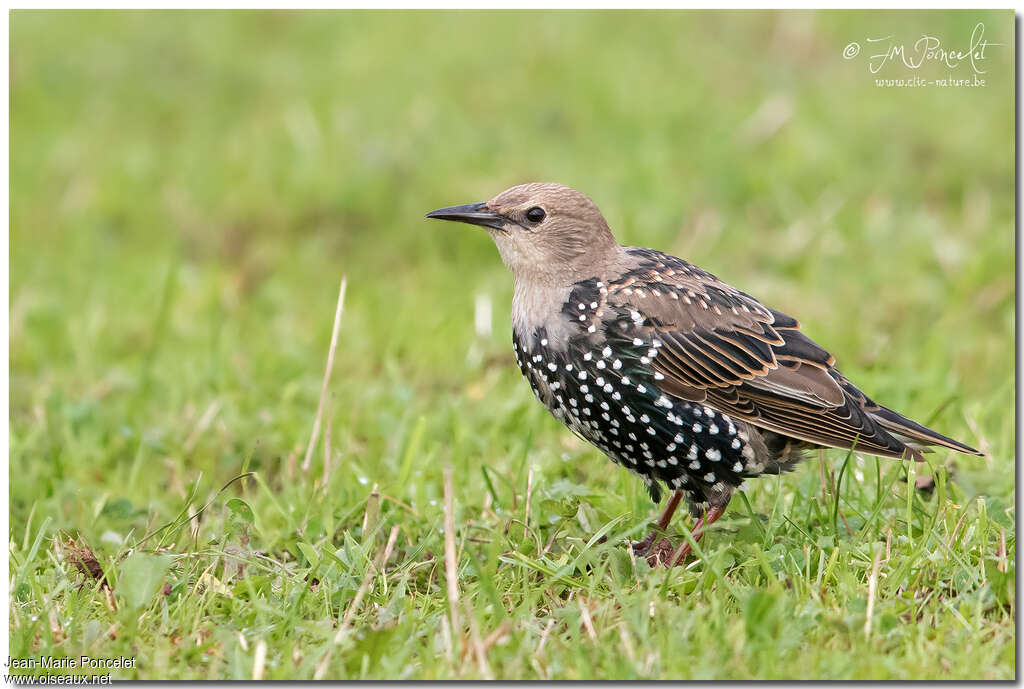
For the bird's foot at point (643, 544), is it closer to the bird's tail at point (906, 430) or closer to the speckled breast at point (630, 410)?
the speckled breast at point (630, 410)

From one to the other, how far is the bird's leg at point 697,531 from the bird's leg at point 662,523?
125 millimetres

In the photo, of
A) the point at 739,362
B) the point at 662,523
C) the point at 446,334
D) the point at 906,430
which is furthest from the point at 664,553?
the point at 446,334

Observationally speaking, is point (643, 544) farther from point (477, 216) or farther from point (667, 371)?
point (477, 216)

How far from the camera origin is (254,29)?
9906 millimetres

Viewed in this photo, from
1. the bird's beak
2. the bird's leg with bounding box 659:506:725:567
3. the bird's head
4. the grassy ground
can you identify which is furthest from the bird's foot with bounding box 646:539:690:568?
the bird's beak

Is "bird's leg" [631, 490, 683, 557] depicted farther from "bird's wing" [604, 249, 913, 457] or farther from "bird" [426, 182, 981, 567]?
"bird's wing" [604, 249, 913, 457]

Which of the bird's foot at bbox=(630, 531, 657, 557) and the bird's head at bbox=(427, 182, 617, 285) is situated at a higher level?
the bird's head at bbox=(427, 182, 617, 285)

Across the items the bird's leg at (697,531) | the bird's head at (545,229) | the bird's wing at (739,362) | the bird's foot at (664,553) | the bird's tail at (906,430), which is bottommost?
the bird's foot at (664,553)

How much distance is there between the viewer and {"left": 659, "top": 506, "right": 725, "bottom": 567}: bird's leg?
4242 mm

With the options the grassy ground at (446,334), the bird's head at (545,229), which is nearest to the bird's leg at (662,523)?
the grassy ground at (446,334)

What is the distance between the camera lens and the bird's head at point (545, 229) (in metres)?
4.60

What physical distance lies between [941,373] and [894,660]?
9.30 ft

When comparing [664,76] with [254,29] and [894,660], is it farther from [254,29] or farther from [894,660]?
[894,660]

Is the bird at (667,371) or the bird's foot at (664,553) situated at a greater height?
the bird at (667,371)
